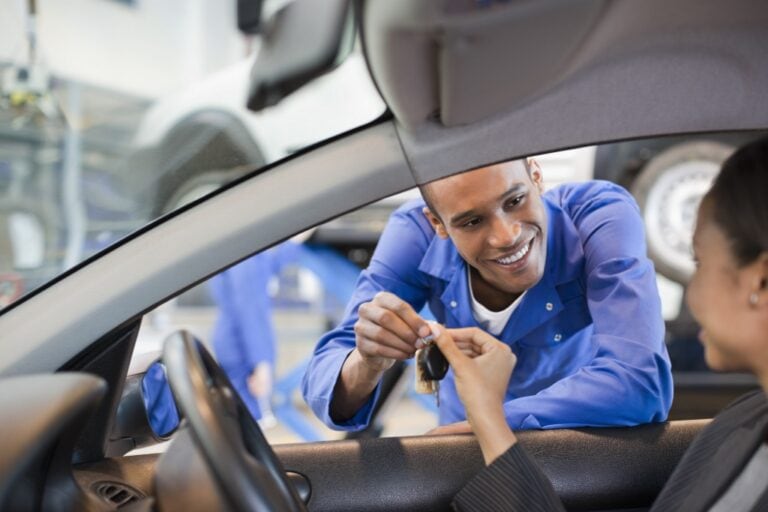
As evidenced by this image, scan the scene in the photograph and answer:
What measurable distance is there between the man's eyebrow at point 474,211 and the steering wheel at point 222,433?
700 mm

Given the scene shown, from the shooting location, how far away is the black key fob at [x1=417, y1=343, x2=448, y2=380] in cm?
148

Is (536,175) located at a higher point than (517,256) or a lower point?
higher

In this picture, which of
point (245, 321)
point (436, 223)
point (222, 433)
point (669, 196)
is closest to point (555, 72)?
point (222, 433)

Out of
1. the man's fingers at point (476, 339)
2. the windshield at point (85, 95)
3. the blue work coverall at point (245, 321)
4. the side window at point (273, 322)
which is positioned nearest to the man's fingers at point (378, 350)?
the man's fingers at point (476, 339)

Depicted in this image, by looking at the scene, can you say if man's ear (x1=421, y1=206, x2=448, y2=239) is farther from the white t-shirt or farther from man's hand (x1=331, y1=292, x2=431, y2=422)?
man's hand (x1=331, y1=292, x2=431, y2=422)

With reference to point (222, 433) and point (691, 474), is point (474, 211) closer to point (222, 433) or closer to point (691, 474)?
point (691, 474)

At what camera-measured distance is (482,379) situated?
1.28 metres

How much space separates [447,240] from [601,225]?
304 mm

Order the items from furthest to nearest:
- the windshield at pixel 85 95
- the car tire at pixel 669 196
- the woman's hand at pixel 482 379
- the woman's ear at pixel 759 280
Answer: the car tire at pixel 669 196 → the windshield at pixel 85 95 → the woman's hand at pixel 482 379 → the woman's ear at pixel 759 280

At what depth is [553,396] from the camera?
1587mm

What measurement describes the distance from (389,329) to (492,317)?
12.9 inches

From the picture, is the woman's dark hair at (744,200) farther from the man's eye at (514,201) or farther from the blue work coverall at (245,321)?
the blue work coverall at (245,321)

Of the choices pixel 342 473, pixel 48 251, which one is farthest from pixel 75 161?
pixel 342 473

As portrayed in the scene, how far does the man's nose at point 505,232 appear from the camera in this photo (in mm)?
1622
